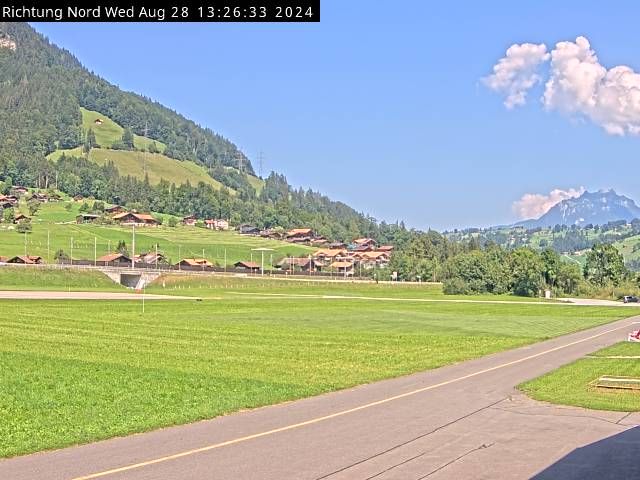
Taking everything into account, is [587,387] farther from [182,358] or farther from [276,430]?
[182,358]

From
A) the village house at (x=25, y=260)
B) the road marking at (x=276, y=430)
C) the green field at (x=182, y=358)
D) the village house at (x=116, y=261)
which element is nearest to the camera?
the road marking at (x=276, y=430)

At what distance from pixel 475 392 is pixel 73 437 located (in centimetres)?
1448

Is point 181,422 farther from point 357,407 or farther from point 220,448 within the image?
point 357,407

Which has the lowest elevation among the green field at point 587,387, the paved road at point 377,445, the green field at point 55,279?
the green field at point 587,387

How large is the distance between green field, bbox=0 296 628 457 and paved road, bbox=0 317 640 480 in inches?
64.3

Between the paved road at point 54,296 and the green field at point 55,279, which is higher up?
the green field at point 55,279

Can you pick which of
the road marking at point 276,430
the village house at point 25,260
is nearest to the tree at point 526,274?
the village house at point 25,260

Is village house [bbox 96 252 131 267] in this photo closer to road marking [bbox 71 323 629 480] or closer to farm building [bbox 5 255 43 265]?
farm building [bbox 5 255 43 265]

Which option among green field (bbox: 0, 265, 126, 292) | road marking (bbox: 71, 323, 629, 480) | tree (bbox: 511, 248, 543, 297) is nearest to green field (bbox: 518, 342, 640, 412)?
road marking (bbox: 71, 323, 629, 480)

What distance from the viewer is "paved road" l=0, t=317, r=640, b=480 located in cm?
1627

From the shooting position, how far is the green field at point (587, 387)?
85.9 ft

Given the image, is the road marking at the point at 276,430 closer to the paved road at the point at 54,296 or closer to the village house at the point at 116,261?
the paved road at the point at 54,296

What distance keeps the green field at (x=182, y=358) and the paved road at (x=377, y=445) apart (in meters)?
1.63

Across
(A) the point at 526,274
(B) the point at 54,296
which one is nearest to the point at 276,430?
(B) the point at 54,296
